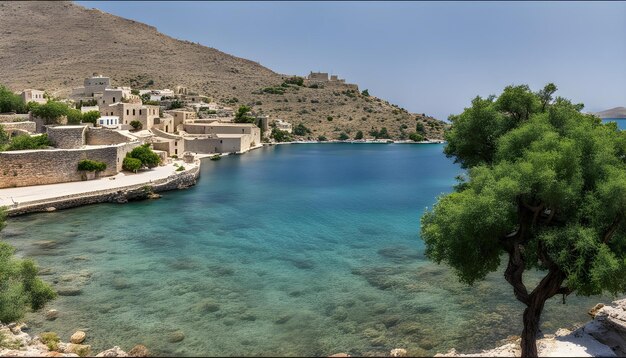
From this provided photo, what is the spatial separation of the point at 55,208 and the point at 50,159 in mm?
4972

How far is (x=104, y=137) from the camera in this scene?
30797 mm

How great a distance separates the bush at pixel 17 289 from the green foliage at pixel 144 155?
17675mm

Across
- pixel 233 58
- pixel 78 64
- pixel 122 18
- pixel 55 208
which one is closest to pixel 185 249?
pixel 55 208

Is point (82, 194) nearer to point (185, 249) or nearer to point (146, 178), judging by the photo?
point (146, 178)

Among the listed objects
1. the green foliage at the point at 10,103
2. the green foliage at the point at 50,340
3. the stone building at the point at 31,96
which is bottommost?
the green foliage at the point at 50,340

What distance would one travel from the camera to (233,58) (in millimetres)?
106688

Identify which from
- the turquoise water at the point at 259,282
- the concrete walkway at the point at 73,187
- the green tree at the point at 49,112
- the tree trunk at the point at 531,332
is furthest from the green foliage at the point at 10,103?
the tree trunk at the point at 531,332

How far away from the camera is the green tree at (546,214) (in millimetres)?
7523

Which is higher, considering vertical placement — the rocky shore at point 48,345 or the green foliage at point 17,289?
the green foliage at point 17,289

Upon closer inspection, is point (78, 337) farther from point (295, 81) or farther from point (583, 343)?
point (295, 81)

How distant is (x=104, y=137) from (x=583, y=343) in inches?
1187

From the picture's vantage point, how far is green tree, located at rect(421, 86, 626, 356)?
7.52 m

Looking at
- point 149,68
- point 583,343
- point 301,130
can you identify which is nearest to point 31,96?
point 301,130

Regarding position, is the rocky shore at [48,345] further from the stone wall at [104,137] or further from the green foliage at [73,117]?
the green foliage at [73,117]
